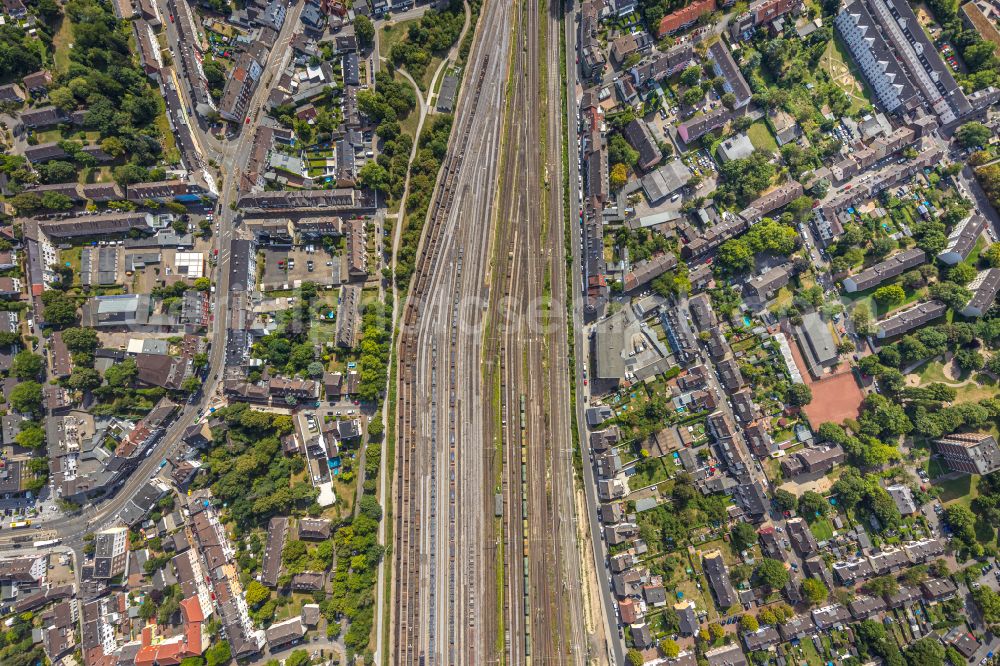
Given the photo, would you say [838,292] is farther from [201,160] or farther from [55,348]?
[55,348]

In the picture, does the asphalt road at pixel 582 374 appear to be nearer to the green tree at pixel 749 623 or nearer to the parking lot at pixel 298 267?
the green tree at pixel 749 623

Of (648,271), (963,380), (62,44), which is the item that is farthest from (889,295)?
(62,44)

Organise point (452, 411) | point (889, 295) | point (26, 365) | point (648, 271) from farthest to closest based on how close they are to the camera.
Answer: point (452, 411), point (648, 271), point (889, 295), point (26, 365)

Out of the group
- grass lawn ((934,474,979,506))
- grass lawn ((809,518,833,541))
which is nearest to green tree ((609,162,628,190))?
grass lawn ((809,518,833,541))

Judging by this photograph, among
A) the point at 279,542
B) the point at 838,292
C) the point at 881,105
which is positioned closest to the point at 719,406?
the point at 838,292

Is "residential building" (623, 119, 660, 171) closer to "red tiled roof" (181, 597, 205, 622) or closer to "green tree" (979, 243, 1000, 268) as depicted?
"green tree" (979, 243, 1000, 268)

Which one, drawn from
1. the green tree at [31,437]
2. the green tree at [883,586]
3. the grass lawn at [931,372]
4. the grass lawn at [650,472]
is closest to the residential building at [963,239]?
the grass lawn at [931,372]

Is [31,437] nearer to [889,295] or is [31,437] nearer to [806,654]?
[806,654]
